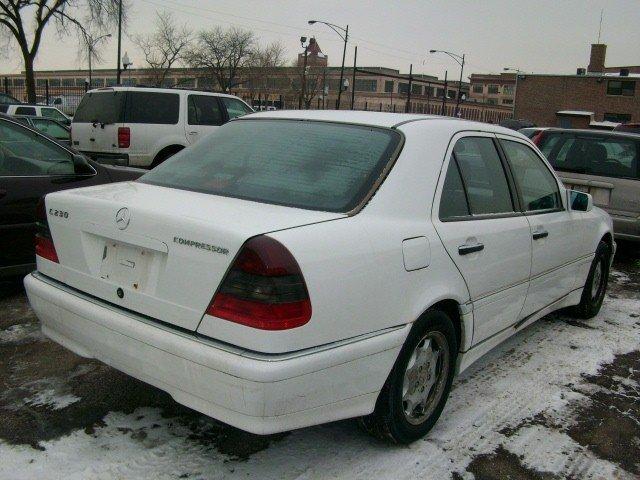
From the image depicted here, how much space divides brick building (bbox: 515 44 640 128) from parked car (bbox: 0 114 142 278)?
51454 mm

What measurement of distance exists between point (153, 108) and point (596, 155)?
707cm

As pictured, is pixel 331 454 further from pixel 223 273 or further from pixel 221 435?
pixel 223 273

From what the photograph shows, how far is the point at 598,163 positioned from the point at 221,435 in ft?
21.0

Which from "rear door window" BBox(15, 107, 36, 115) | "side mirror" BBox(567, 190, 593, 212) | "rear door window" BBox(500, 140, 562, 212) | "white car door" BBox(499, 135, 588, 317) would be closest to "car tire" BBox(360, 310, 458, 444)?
"white car door" BBox(499, 135, 588, 317)

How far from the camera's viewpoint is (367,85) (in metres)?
93.8

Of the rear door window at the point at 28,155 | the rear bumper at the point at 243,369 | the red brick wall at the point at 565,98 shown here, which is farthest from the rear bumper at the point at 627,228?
the red brick wall at the point at 565,98

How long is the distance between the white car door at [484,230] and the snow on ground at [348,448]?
0.43m

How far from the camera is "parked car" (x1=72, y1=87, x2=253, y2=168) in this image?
10.3 metres

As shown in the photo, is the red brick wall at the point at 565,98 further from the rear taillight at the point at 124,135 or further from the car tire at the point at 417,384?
the car tire at the point at 417,384

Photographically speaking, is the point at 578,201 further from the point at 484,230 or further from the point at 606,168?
the point at 606,168

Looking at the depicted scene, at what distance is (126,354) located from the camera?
103 inches

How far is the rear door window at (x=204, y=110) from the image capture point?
11.1 meters

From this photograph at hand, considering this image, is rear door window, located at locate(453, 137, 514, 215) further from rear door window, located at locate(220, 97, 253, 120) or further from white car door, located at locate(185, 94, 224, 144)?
rear door window, located at locate(220, 97, 253, 120)

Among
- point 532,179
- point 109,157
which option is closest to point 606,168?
point 532,179
